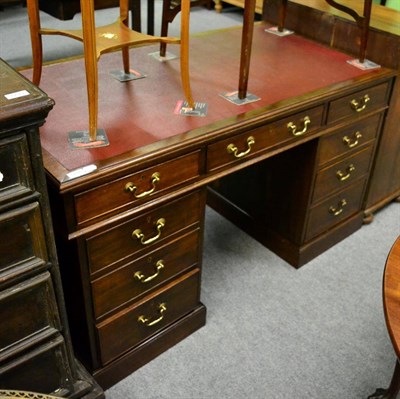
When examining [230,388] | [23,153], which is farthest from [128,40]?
[230,388]

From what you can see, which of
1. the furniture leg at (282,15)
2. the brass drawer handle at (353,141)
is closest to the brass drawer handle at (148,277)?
the brass drawer handle at (353,141)

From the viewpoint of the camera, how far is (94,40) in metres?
1.31

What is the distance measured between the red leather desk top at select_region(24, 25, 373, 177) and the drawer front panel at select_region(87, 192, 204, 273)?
0.72ft

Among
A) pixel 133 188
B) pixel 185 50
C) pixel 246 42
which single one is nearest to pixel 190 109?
pixel 185 50

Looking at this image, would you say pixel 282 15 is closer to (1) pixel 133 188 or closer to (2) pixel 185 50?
(2) pixel 185 50

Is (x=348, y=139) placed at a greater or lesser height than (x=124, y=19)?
lesser

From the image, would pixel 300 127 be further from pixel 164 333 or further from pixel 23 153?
pixel 23 153

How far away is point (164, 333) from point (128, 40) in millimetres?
1007

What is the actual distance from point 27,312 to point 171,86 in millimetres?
926

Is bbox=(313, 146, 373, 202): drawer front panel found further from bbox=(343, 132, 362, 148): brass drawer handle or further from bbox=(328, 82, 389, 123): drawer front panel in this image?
bbox=(328, 82, 389, 123): drawer front panel

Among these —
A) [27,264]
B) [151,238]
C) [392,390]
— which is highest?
[27,264]

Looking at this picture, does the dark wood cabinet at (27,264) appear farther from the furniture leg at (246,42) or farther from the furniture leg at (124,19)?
the furniture leg at (246,42)

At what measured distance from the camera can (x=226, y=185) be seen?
250cm

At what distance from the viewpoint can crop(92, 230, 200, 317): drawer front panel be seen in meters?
1.52
